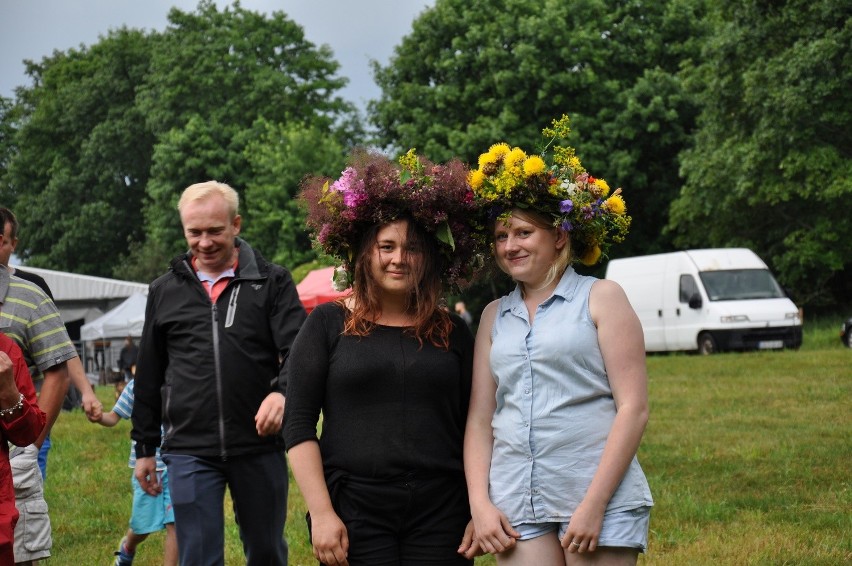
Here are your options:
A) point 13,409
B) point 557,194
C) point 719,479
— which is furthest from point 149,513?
point 719,479

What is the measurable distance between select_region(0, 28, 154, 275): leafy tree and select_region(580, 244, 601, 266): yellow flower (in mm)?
55798

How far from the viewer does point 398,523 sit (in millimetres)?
3949

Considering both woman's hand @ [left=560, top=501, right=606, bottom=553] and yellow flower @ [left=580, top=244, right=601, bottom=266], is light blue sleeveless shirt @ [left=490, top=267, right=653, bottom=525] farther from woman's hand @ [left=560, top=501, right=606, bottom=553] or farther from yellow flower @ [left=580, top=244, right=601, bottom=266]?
yellow flower @ [left=580, top=244, right=601, bottom=266]

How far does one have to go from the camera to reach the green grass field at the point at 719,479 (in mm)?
7672

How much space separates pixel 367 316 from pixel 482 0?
40802 mm

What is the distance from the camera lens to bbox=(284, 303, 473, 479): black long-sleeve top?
3949 mm

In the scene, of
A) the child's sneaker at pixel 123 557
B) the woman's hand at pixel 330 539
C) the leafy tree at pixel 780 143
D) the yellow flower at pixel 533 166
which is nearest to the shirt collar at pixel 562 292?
the yellow flower at pixel 533 166

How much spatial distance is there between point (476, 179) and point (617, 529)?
4.26 ft

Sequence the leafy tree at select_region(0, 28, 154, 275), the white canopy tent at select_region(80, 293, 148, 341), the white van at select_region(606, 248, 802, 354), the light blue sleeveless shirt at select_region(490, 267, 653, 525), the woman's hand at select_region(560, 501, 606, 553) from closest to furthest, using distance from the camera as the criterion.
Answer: the woman's hand at select_region(560, 501, 606, 553)
the light blue sleeveless shirt at select_region(490, 267, 653, 525)
the white van at select_region(606, 248, 802, 354)
the white canopy tent at select_region(80, 293, 148, 341)
the leafy tree at select_region(0, 28, 154, 275)

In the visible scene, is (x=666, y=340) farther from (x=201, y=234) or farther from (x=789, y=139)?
(x=201, y=234)

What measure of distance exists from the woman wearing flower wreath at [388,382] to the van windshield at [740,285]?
939 inches

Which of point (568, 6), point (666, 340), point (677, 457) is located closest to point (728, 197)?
point (666, 340)

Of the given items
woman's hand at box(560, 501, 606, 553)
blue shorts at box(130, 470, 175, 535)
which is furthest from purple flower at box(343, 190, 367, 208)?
blue shorts at box(130, 470, 175, 535)

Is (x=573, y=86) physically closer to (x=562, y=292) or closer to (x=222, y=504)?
(x=222, y=504)
